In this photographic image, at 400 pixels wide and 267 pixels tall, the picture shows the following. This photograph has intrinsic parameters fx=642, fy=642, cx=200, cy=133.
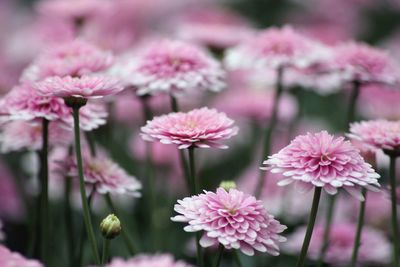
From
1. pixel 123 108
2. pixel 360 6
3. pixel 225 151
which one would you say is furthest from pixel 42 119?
pixel 360 6

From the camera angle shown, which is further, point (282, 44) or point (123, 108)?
point (123, 108)

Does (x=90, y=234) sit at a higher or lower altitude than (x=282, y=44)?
lower

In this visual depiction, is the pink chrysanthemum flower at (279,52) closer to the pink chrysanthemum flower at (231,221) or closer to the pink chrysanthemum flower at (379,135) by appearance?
the pink chrysanthemum flower at (379,135)

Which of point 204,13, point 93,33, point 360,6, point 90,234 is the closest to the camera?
point 90,234

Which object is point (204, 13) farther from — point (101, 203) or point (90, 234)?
point (90, 234)

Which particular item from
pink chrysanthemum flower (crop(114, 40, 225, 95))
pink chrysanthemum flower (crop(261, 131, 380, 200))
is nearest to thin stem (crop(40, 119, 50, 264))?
pink chrysanthemum flower (crop(114, 40, 225, 95))

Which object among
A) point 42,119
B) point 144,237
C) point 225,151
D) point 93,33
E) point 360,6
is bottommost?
point 144,237

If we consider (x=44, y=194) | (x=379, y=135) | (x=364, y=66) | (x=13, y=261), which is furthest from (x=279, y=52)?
(x=13, y=261)

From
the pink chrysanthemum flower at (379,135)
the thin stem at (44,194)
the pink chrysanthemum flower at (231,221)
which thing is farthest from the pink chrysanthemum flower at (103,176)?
the pink chrysanthemum flower at (379,135)
